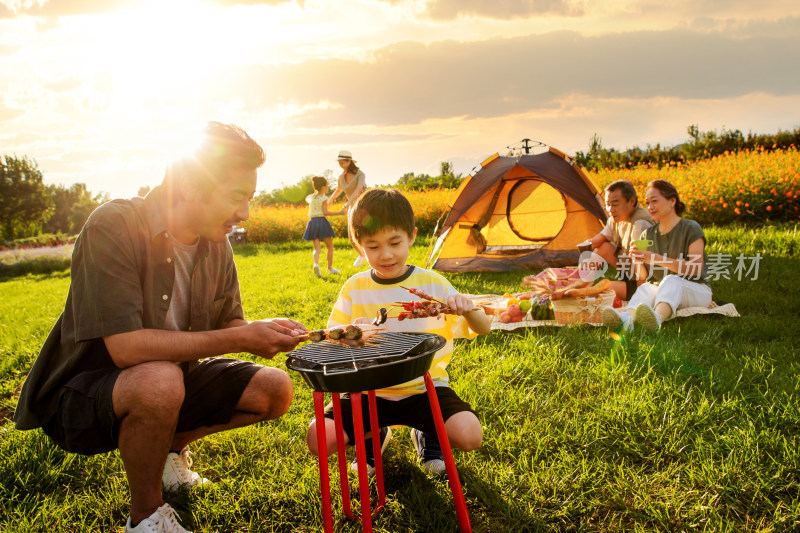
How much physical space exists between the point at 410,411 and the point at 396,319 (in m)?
0.45

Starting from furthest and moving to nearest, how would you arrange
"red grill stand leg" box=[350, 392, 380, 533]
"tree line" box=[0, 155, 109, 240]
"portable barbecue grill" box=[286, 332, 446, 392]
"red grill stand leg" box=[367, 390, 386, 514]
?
"tree line" box=[0, 155, 109, 240] < "red grill stand leg" box=[367, 390, 386, 514] < "red grill stand leg" box=[350, 392, 380, 533] < "portable barbecue grill" box=[286, 332, 446, 392]

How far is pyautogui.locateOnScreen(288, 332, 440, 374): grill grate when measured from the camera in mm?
1745

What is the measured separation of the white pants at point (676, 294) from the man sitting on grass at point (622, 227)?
0.88 meters

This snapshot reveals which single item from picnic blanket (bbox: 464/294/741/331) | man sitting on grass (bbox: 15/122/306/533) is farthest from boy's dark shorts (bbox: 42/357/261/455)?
picnic blanket (bbox: 464/294/741/331)

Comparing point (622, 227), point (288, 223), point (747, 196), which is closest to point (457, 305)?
point (622, 227)

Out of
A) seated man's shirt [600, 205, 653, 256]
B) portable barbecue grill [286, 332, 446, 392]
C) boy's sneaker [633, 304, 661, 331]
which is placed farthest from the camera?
seated man's shirt [600, 205, 653, 256]

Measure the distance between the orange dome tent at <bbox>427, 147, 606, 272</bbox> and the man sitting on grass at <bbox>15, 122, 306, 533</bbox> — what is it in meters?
5.68

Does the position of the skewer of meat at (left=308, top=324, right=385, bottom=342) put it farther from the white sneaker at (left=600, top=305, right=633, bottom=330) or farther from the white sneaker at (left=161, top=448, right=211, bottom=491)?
the white sneaker at (left=600, top=305, right=633, bottom=330)

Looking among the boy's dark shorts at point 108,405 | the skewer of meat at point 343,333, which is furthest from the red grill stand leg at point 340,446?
the boy's dark shorts at point 108,405

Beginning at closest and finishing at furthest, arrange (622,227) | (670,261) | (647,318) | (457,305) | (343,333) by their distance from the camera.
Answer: (343,333) < (457,305) < (647,318) < (670,261) < (622,227)

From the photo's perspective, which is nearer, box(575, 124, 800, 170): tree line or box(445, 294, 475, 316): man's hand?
box(445, 294, 475, 316): man's hand

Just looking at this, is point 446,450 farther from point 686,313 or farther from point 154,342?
point 686,313

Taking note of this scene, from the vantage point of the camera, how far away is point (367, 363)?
1.75 m

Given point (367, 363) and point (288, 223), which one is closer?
point (367, 363)
